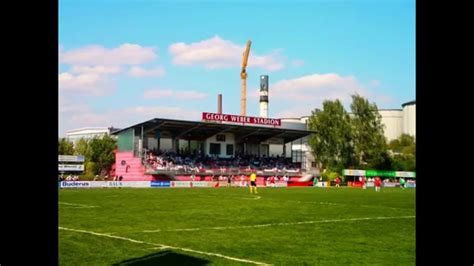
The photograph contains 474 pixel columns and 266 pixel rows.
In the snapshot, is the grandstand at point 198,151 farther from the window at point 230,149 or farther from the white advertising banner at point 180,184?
the white advertising banner at point 180,184

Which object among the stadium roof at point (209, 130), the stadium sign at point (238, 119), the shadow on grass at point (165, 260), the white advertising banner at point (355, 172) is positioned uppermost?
the stadium sign at point (238, 119)

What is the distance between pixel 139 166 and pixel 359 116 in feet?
142

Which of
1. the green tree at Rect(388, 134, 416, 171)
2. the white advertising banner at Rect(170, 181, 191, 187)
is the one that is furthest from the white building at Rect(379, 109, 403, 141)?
the white advertising banner at Rect(170, 181, 191, 187)

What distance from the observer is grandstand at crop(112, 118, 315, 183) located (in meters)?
71.2

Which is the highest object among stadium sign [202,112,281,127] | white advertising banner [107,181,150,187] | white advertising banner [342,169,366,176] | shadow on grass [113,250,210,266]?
stadium sign [202,112,281,127]

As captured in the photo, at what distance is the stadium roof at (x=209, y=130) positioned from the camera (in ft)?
233

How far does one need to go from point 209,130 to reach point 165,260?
67.2 m

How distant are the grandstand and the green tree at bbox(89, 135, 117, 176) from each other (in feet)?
89.0

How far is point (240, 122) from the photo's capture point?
81500 mm

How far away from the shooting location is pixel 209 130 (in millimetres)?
77188

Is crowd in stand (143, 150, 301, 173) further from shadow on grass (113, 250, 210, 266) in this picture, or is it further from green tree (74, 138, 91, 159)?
shadow on grass (113, 250, 210, 266)

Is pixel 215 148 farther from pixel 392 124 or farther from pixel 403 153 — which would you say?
pixel 392 124

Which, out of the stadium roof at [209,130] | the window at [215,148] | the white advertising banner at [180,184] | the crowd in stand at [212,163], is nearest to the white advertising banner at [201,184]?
the white advertising banner at [180,184]
